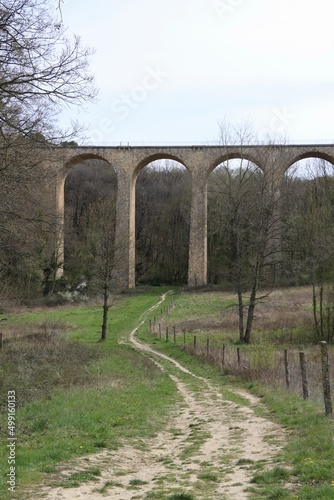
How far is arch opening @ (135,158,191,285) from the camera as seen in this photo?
5159 centimetres

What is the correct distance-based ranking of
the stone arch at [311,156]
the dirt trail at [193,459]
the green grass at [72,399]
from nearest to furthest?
1. the dirt trail at [193,459]
2. the green grass at [72,399]
3. the stone arch at [311,156]

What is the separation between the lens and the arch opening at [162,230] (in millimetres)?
51594

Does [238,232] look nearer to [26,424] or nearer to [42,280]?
[26,424]

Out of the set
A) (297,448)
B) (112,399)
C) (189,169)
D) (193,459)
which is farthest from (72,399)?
(189,169)

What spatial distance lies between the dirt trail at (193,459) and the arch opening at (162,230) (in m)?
41.9

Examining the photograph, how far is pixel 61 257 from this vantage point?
39.3 meters

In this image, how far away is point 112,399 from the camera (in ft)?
31.6

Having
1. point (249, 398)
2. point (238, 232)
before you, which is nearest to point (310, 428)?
point (249, 398)

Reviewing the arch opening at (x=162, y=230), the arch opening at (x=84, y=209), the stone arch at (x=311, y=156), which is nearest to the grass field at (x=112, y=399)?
the arch opening at (x=84, y=209)

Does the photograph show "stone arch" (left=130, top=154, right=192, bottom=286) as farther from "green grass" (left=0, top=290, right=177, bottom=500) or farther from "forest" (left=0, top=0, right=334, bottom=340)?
"green grass" (left=0, top=290, right=177, bottom=500)

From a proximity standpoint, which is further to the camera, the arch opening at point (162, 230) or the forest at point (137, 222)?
the arch opening at point (162, 230)

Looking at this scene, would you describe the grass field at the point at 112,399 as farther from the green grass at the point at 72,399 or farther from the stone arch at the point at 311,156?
the stone arch at the point at 311,156

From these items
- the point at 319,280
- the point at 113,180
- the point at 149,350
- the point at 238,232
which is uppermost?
the point at 113,180

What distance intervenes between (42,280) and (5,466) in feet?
106
